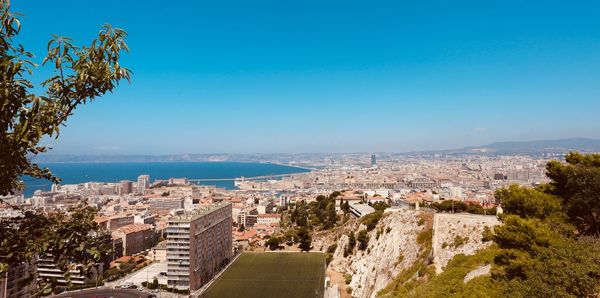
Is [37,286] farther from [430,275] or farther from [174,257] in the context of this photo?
[174,257]

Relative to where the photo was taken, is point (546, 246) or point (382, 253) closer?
point (546, 246)

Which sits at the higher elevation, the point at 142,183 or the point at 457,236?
the point at 457,236

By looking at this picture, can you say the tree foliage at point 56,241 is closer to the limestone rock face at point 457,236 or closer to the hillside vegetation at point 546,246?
the hillside vegetation at point 546,246

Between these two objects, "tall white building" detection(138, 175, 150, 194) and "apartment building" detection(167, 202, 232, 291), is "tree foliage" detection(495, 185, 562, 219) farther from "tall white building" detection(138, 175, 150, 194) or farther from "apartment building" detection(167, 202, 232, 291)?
"tall white building" detection(138, 175, 150, 194)

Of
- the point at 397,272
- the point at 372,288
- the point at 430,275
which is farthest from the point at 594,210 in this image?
the point at 372,288

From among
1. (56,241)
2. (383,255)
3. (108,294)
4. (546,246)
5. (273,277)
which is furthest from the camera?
(108,294)

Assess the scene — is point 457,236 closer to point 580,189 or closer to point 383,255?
point 580,189

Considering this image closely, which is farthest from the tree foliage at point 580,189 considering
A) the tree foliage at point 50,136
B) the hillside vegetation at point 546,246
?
the tree foliage at point 50,136

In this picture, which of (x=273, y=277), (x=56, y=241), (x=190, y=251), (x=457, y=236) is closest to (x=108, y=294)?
(x=190, y=251)
